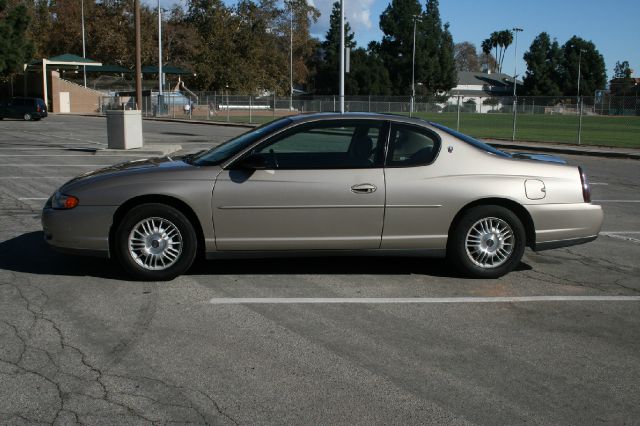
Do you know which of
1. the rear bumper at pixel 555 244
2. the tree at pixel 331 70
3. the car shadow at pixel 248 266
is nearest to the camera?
the rear bumper at pixel 555 244

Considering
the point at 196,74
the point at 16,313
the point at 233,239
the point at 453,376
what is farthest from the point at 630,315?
the point at 196,74

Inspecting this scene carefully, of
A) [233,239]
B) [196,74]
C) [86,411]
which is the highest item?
[196,74]

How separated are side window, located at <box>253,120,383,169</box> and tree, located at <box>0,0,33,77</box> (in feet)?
172

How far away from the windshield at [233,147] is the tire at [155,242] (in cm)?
60

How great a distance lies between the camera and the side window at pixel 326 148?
6.71 metres

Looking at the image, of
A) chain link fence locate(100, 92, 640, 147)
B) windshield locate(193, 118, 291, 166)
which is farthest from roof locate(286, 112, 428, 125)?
chain link fence locate(100, 92, 640, 147)

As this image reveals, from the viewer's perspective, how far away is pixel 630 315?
5938 mm

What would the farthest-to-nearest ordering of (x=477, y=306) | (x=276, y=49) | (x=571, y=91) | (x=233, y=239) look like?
(x=571, y=91) < (x=276, y=49) < (x=233, y=239) < (x=477, y=306)

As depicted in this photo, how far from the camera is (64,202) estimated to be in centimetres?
665

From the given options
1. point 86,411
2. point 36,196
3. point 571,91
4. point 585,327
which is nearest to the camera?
point 86,411

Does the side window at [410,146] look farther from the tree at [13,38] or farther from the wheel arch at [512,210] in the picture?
the tree at [13,38]

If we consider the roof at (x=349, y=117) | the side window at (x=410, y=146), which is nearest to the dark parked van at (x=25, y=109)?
the roof at (x=349, y=117)

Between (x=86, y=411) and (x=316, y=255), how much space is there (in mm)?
3110

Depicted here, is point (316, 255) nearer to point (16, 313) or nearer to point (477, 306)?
point (477, 306)
